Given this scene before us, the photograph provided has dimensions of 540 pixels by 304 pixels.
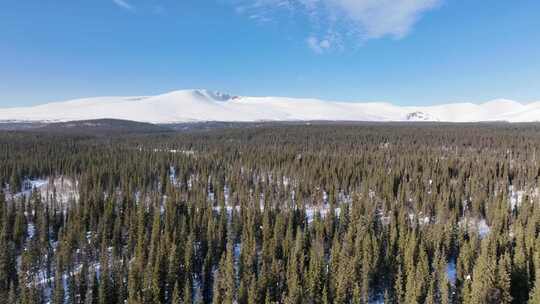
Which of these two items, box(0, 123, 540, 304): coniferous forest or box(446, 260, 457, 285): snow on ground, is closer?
box(0, 123, 540, 304): coniferous forest

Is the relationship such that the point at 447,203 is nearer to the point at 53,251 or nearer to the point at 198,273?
the point at 198,273

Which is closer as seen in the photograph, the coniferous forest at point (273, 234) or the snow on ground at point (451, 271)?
the coniferous forest at point (273, 234)

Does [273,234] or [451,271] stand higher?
[273,234]

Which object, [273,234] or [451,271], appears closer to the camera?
[451,271]

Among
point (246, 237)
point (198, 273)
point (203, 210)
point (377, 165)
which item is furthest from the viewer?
point (377, 165)

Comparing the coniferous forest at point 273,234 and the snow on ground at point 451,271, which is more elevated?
the coniferous forest at point 273,234

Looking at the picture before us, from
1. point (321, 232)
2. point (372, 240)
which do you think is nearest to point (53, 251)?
point (321, 232)

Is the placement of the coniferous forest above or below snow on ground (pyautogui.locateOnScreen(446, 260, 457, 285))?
above

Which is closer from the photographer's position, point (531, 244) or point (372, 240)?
point (531, 244)
